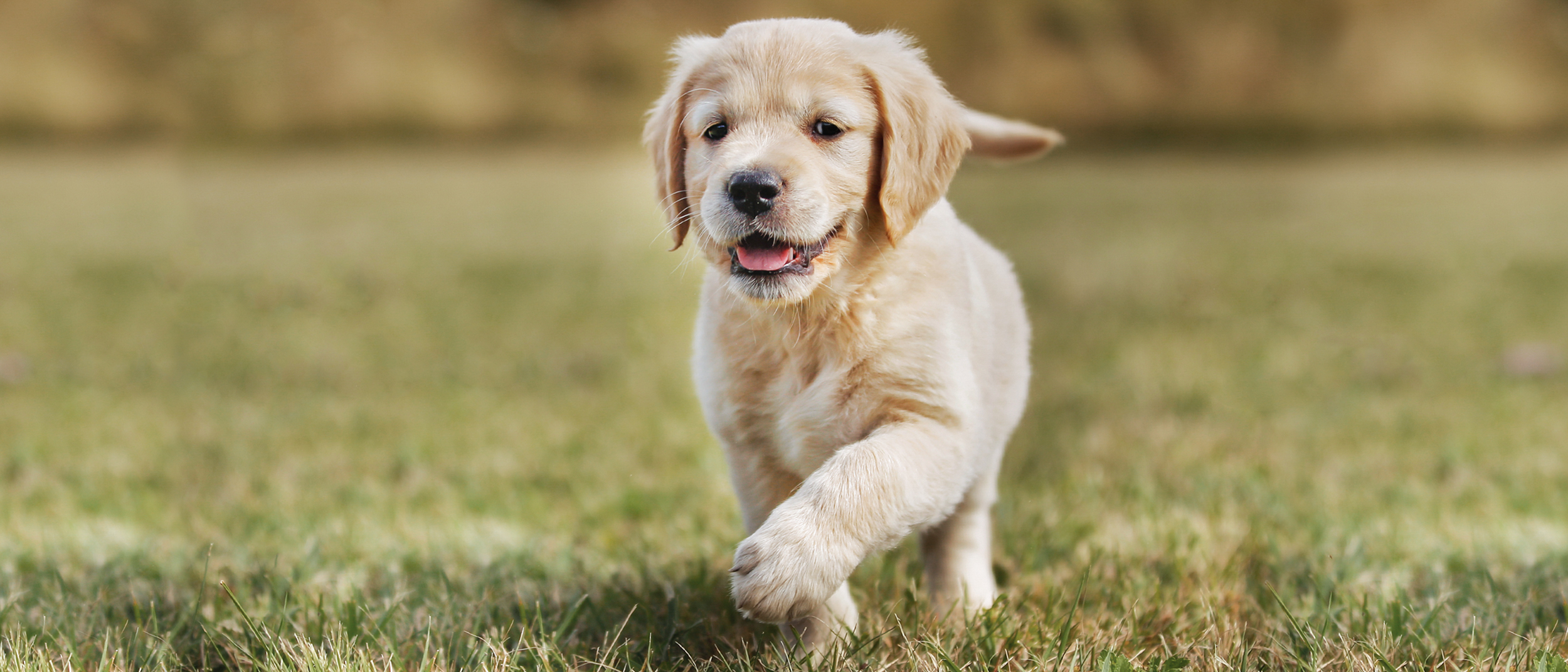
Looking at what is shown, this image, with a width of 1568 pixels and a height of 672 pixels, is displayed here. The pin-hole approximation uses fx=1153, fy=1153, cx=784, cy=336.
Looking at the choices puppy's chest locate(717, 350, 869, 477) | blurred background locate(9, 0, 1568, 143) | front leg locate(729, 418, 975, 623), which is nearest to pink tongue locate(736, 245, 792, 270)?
puppy's chest locate(717, 350, 869, 477)

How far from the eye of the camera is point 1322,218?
14.4 m

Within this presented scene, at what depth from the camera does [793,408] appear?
209 cm

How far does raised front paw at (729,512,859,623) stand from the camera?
177 centimetres

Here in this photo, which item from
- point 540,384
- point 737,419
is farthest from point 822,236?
point 540,384

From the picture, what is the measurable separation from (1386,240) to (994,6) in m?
4.83

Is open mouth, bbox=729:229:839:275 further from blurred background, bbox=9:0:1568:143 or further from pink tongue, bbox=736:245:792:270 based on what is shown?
blurred background, bbox=9:0:1568:143

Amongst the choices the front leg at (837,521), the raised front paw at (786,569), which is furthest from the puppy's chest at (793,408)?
the raised front paw at (786,569)

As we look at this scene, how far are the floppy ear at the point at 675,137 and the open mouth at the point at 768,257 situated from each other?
9.5 inches

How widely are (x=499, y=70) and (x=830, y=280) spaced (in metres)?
23.8

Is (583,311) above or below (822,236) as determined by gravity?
below

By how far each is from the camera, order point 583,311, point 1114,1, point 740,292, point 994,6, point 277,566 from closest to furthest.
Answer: point 740,292 → point 277,566 → point 583,311 → point 994,6 → point 1114,1

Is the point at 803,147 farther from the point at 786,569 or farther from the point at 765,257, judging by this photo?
the point at 786,569

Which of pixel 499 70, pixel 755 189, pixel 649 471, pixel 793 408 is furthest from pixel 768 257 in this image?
pixel 499 70

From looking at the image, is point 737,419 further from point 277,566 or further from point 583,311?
point 583,311
